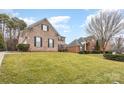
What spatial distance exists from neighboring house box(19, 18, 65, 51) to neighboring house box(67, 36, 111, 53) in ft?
0.44

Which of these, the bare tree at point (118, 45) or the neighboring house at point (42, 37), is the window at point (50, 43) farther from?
the bare tree at point (118, 45)

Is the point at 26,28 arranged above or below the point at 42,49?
above

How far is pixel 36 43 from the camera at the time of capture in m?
4.03

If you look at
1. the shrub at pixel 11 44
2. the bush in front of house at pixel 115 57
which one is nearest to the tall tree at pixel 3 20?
the shrub at pixel 11 44

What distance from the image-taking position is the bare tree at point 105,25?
3984 mm

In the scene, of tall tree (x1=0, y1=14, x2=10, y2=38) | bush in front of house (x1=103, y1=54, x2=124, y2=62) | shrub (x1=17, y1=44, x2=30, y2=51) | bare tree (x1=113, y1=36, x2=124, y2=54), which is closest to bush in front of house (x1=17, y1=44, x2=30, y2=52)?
shrub (x1=17, y1=44, x2=30, y2=51)

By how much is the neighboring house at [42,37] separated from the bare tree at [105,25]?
0.46 meters

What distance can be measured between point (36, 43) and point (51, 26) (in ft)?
1.05

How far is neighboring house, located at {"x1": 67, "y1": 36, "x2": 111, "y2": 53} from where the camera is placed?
4051mm
